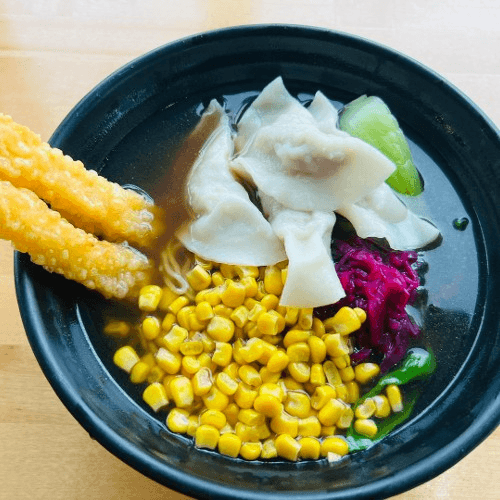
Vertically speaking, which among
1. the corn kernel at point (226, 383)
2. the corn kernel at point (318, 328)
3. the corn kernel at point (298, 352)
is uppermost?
the corn kernel at point (318, 328)

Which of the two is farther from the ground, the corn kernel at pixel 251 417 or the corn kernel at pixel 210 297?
the corn kernel at pixel 210 297

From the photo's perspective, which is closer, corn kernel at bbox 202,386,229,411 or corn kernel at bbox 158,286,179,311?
corn kernel at bbox 202,386,229,411

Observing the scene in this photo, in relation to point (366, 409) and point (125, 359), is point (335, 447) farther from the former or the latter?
point (125, 359)

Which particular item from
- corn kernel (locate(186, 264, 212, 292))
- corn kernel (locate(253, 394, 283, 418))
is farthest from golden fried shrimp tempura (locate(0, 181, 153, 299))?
corn kernel (locate(253, 394, 283, 418))

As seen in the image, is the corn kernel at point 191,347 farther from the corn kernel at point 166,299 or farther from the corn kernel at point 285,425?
the corn kernel at point 285,425

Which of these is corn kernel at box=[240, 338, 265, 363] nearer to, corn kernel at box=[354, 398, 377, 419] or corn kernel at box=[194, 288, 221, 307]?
corn kernel at box=[194, 288, 221, 307]

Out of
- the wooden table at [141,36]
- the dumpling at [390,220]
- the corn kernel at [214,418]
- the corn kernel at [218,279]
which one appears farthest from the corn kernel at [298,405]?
the wooden table at [141,36]

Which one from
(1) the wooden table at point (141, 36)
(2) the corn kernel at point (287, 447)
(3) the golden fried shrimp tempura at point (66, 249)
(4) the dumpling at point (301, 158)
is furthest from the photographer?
(1) the wooden table at point (141, 36)

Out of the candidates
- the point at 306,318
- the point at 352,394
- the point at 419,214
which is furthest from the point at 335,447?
the point at 419,214
